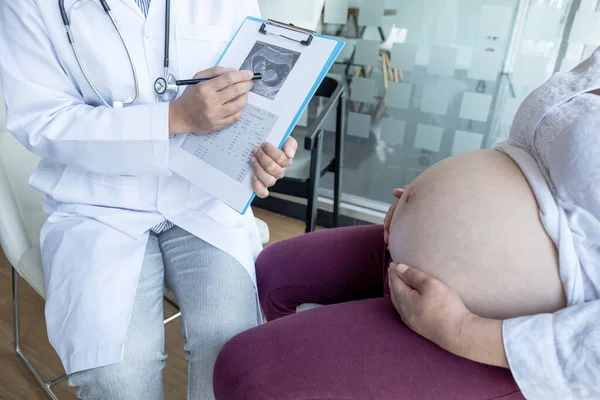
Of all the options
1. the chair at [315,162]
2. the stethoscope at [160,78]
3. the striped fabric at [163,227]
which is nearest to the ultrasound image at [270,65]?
the stethoscope at [160,78]

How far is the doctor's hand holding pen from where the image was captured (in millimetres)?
801

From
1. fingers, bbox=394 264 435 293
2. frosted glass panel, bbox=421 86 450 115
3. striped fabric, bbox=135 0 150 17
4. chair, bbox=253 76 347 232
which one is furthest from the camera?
frosted glass panel, bbox=421 86 450 115

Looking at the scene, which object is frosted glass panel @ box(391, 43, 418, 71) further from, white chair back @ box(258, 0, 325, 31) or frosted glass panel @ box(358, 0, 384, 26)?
white chair back @ box(258, 0, 325, 31)

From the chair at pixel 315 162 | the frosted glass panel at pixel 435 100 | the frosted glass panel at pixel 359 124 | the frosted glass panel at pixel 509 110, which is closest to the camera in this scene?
the chair at pixel 315 162

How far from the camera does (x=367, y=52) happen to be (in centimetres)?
191

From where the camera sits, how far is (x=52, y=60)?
0.83 m

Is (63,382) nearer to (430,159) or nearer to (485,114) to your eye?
(430,159)

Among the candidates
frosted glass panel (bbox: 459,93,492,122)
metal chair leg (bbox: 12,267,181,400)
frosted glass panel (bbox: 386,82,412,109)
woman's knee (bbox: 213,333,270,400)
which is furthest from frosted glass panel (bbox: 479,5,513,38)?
metal chair leg (bbox: 12,267,181,400)

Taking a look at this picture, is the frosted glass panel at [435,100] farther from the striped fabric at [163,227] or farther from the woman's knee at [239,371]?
the woman's knee at [239,371]

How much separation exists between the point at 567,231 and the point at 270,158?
1.59ft

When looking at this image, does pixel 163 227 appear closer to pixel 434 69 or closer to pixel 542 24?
pixel 434 69

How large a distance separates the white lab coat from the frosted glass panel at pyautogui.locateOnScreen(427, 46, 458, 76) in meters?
1.07

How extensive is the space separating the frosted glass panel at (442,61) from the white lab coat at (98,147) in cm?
107

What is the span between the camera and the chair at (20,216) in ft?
3.21
